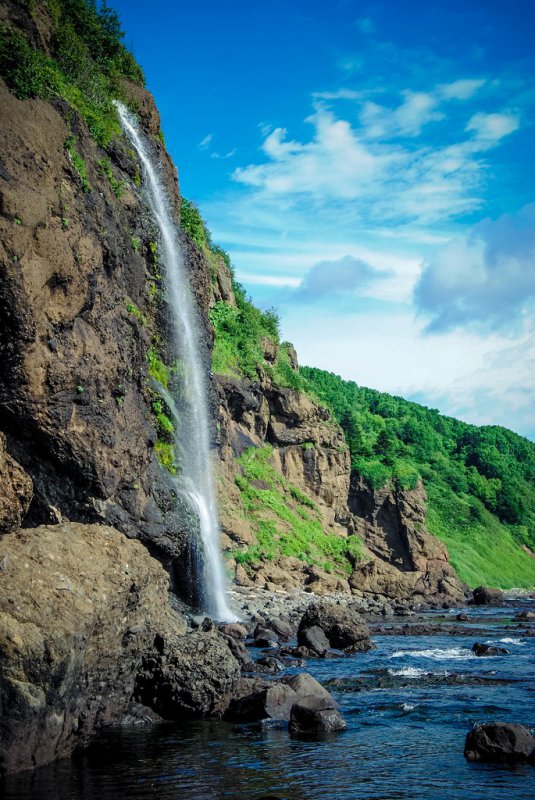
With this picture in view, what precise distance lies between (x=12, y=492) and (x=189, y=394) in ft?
64.8

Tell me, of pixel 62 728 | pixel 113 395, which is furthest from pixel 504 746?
pixel 113 395

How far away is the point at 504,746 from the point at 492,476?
104439 millimetres

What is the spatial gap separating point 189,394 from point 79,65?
16.6 m

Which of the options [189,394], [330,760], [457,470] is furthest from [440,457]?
[330,760]

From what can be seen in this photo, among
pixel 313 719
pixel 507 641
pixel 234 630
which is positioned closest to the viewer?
pixel 313 719

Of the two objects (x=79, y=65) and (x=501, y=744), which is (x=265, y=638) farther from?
(x=79, y=65)

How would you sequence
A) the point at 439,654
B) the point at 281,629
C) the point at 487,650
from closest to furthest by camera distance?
the point at 439,654 → the point at 487,650 → the point at 281,629

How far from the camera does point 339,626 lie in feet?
85.3

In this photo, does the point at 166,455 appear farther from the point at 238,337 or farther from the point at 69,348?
the point at 238,337

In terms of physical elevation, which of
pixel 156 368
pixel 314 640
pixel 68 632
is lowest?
pixel 314 640

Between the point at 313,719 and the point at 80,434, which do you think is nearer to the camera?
the point at 313,719

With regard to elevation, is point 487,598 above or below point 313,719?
below

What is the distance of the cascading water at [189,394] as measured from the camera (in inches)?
1240

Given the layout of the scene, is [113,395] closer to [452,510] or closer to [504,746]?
[504,746]
